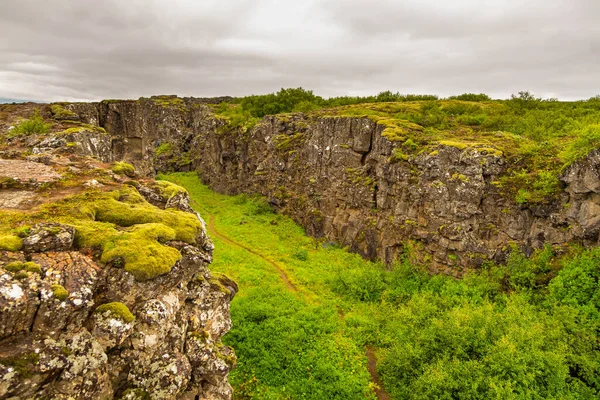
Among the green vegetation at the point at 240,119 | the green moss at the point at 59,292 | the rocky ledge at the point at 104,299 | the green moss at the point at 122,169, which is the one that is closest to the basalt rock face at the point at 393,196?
the green vegetation at the point at 240,119

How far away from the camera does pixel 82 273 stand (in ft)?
32.9

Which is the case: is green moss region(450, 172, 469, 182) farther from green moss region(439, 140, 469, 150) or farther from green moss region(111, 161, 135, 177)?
green moss region(111, 161, 135, 177)

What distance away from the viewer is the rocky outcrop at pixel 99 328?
8273mm

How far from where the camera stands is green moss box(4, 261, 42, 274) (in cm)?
891

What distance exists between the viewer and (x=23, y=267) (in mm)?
9141

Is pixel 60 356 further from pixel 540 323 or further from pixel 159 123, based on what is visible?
pixel 159 123

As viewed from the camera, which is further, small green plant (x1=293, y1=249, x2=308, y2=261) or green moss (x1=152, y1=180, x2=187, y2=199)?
small green plant (x1=293, y1=249, x2=308, y2=261)

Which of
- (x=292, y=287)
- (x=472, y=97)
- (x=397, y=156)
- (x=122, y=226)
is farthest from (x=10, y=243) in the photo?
(x=472, y=97)

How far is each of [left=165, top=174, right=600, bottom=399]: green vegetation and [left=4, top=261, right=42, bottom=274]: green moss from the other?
48.1ft

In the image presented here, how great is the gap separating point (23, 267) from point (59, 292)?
1277 mm

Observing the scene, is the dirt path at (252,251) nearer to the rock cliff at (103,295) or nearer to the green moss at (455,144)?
the rock cliff at (103,295)

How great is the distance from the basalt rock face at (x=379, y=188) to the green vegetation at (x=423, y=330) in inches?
72.5

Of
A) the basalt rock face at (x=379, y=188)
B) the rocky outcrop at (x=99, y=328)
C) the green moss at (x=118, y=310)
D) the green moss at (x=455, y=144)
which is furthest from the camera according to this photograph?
the green moss at (x=455, y=144)

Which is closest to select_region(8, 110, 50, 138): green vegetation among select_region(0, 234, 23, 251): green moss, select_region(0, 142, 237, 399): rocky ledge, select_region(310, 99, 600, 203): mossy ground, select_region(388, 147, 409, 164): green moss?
select_region(0, 142, 237, 399): rocky ledge
